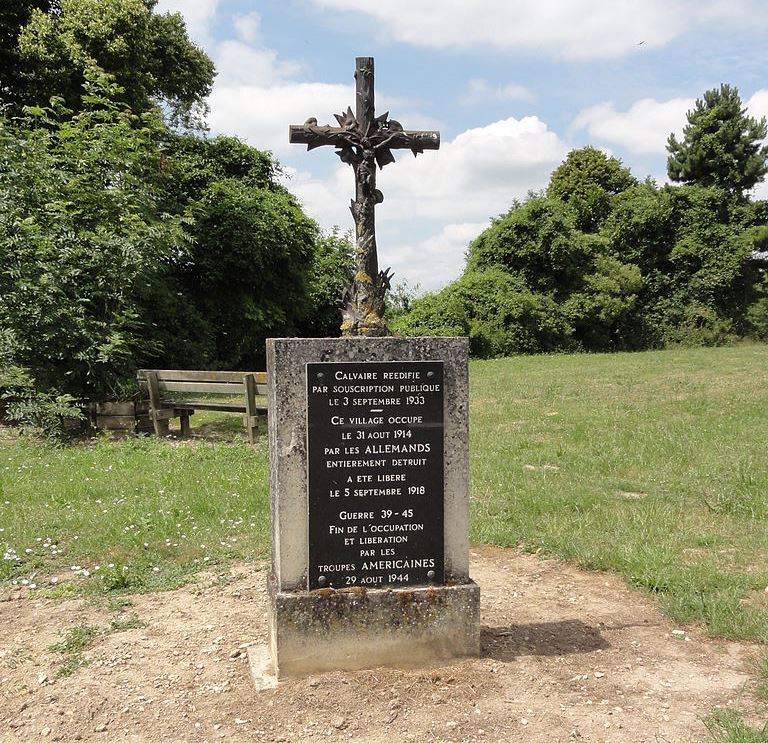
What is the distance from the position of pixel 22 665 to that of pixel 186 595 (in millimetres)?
1203

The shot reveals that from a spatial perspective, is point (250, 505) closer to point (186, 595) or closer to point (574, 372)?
point (186, 595)

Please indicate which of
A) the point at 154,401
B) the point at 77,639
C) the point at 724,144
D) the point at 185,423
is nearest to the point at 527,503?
the point at 77,639

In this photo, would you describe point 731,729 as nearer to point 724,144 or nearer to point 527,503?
point 527,503

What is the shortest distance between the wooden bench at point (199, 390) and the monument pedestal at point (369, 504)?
6.69 metres

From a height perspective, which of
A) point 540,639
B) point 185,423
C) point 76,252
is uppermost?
point 76,252

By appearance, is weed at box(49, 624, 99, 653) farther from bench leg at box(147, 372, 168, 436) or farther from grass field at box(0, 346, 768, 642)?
bench leg at box(147, 372, 168, 436)

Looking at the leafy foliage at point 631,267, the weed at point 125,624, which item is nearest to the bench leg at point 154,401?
the weed at point 125,624

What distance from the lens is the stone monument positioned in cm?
401

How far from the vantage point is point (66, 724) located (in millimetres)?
3664

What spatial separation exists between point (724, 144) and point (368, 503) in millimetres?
34574

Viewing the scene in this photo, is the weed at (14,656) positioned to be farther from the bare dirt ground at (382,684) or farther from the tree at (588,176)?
the tree at (588,176)

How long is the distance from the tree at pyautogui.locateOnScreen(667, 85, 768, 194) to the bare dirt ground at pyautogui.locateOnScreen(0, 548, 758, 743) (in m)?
33.0

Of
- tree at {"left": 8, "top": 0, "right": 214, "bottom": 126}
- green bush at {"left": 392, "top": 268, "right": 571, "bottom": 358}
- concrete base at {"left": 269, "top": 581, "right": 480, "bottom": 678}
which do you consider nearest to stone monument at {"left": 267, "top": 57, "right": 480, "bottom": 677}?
concrete base at {"left": 269, "top": 581, "right": 480, "bottom": 678}

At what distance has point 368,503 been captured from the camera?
4.12 metres
